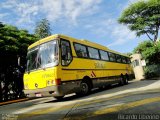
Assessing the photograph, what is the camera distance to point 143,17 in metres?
41.7

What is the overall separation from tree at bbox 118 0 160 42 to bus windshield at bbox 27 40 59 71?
2940 centimetres

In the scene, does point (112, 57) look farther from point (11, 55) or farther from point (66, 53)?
point (11, 55)

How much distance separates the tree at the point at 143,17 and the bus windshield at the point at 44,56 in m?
29.4

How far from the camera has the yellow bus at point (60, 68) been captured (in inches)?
493

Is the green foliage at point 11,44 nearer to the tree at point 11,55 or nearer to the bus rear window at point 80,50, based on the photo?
the tree at point 11,55

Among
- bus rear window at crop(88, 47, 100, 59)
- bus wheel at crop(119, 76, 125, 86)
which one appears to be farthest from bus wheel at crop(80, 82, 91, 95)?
bus wheel at crop(119, 76, 125, 86)

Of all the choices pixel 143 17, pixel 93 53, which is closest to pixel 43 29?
pixel 143 17

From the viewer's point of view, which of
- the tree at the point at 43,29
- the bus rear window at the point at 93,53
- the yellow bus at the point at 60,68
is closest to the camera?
the yellow bus at the point at 60,68

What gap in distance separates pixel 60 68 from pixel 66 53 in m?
1.06

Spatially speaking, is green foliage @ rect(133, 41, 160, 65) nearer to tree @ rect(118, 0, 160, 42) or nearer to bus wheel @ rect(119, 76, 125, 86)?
tree @ rect(118, 0, 160, 42)

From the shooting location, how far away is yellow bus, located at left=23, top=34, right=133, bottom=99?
1252 centimetres

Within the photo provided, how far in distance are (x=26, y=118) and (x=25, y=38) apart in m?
20.4

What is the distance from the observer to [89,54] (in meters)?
16.2

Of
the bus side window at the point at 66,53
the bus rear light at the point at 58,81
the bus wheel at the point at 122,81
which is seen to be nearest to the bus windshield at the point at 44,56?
the bus side window at the point at 66,53
